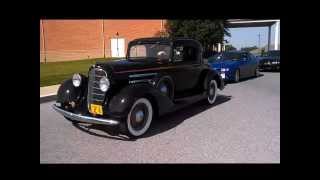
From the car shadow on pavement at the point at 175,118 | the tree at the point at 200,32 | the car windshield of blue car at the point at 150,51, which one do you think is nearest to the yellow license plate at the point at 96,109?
the car shadow on pavement at the point at 175,118

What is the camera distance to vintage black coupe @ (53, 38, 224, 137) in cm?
554

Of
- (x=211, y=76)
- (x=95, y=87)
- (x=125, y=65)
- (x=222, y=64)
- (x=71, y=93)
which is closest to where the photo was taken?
(x=95, y=87)

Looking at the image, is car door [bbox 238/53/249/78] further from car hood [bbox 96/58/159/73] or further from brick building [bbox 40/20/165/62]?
brick building [bbox 40/20/165/62]

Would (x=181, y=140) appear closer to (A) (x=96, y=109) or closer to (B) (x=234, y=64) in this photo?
(A) (x=96, y=109)

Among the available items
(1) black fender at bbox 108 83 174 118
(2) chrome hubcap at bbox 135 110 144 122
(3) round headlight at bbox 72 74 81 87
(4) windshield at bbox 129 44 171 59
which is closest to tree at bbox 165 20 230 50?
(4) windshield at bbox 129 44 171 59

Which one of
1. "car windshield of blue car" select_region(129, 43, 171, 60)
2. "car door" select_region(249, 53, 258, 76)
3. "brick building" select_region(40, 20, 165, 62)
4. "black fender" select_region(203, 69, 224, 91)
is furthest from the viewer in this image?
"brick building" select_region(40, 20, 165, 62)

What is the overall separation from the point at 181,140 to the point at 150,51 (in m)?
2.32

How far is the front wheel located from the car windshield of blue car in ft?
4.92

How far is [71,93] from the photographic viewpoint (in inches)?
248

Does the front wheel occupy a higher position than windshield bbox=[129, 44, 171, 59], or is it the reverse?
windshield bbox=[129, 44, 171, 59]

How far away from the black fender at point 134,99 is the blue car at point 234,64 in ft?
22.8

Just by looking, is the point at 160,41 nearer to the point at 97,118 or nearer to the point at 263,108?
the point at 97,118

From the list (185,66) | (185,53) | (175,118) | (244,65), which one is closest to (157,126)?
(175,118)

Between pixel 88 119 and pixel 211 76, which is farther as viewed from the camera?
pixel 211 76
